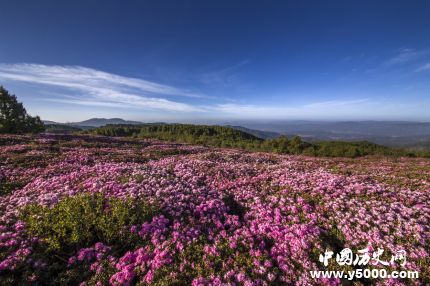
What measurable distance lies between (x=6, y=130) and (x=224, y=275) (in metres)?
57.1

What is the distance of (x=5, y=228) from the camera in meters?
7.39

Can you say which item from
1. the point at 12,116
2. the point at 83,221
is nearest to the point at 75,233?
the point at 83,221

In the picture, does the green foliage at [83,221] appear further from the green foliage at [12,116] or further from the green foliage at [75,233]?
the green foliage at [12,116]

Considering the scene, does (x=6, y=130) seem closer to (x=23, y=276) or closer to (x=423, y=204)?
(x=23, y=276)

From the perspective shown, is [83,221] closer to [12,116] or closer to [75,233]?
[75,233]

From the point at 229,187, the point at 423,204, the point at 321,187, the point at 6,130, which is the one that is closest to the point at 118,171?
the point at 229,187

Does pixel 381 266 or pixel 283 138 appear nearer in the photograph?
pixel 381 266

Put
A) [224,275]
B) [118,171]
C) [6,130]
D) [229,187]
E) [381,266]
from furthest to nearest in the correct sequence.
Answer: [6,130]
[118,171]
[229,187]
[381,266]
[224,275]

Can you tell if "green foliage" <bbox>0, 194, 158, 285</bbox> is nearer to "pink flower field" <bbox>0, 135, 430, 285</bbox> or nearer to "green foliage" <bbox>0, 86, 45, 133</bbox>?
"pink flower field" <bbox>0, 135, 430, 285</bbox>

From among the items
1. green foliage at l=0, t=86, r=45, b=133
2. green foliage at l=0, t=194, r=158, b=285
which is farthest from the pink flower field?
green foliage at l=0, t=86, r=45, b=133

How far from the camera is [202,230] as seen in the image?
782cm

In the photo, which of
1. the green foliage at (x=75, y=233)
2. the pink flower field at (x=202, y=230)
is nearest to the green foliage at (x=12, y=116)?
the pink flower field at (x=202, y=230)

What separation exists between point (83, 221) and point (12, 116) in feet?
176

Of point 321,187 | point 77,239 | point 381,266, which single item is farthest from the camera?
point 321,187
